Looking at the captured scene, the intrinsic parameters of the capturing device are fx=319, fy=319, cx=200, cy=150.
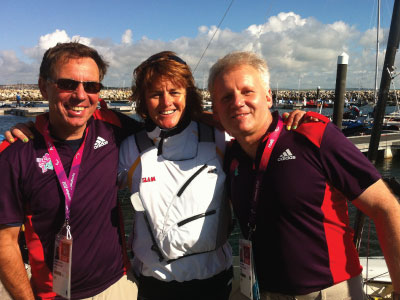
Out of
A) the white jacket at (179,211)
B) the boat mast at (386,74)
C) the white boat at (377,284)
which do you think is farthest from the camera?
the white boat at (377,284)

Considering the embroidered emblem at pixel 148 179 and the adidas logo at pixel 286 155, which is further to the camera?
the embroidered emblem at pixel 148 179

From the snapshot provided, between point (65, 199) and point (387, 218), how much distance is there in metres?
2.24

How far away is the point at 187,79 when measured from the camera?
9.38 ft

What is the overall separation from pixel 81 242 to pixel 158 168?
2.67 ft

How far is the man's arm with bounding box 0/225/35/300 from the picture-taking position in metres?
2.30

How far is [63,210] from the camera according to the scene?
2412 mm

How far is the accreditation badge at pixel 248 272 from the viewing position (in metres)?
2.35

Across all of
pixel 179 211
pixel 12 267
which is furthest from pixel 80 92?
pixel 12 267

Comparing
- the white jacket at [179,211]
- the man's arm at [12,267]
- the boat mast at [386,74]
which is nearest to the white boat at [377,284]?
the boat mast at [386,74]

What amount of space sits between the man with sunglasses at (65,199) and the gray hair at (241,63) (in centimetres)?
104

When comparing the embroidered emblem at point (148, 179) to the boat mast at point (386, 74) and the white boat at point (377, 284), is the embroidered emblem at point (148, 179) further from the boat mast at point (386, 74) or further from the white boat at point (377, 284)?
the white boat at point (377, 284)

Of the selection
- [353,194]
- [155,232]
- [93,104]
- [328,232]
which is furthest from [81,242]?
[353,194]

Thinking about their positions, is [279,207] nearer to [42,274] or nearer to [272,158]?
[272,158]

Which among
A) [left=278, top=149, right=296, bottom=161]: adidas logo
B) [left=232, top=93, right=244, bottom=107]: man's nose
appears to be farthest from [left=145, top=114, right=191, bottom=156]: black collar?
[left=278, top=149, right=296, bottom=161]: adidas logo
